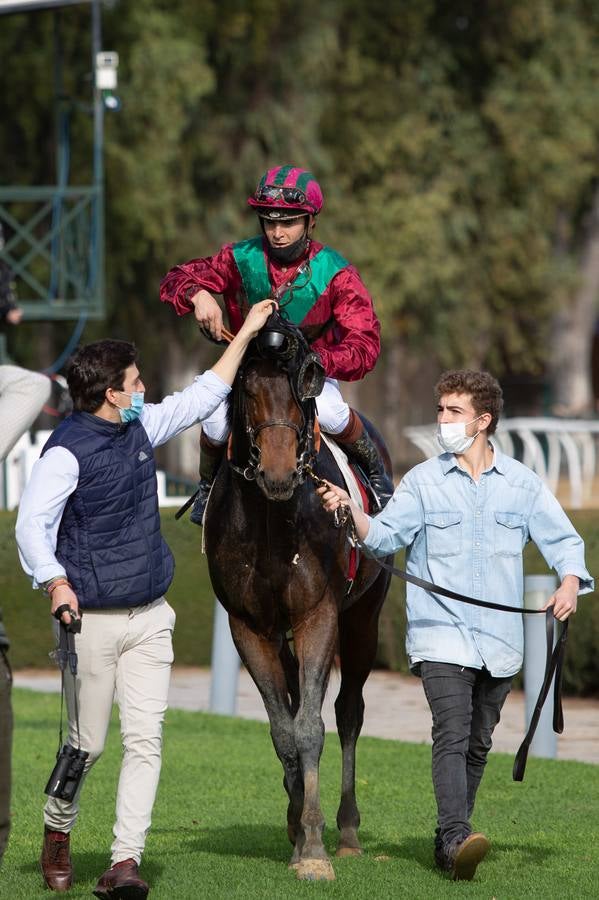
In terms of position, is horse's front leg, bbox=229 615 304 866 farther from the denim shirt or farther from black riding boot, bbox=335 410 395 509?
black riding boot, bbox=335 410 395 509

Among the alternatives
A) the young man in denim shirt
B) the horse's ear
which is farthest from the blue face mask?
the young man in denim shirt

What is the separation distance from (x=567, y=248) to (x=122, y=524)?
2771 centimetres

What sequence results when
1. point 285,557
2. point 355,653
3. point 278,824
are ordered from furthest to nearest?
1. point 355,653
2. point 278,824
3. point 285,557

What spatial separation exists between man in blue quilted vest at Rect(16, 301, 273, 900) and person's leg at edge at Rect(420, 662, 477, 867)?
965 millimetres

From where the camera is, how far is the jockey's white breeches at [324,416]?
6.31 meters

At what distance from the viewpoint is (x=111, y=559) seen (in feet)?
18.2

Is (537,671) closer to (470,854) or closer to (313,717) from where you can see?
(313,717)

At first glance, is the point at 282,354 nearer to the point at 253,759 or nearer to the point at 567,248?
the point at 253,759

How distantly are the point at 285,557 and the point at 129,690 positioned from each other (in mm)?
910

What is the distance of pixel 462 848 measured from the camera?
18.5ft

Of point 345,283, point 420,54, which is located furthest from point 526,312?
point 345,283

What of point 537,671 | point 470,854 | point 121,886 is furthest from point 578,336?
point 121,886

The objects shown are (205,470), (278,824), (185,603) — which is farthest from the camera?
(185,603)

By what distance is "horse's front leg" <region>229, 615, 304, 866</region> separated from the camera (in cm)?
619
